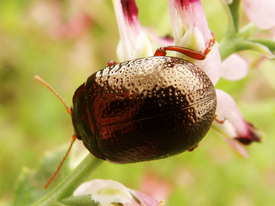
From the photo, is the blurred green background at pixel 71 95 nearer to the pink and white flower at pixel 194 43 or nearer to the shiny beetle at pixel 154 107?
the pink and white flower at pixel 194 43

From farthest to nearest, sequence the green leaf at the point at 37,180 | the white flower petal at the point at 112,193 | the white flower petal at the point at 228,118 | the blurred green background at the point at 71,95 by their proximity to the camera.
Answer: the blurred green background at the point at 71,95
the green leaf at the point at 37,180
the white flower petal at the point at 228,118
the white flower petal at the point at 112,193

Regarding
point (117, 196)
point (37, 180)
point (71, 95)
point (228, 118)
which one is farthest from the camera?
point (71, 95)

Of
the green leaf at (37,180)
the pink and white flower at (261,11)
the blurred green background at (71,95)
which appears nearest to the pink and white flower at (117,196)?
the green leaf at (37,180)

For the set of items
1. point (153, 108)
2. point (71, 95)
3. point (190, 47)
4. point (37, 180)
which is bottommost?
point (71, 95)

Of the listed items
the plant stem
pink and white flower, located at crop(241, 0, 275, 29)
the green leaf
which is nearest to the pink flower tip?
pink and white flower, located at crop(241, 0, 275, 29)

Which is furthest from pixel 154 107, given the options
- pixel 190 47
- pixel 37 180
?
pixel 37 180

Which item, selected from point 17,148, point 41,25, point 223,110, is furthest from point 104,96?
point 41,25

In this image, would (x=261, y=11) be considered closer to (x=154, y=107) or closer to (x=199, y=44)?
(x=199, y=44)
